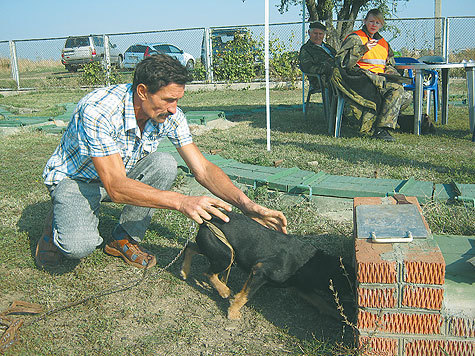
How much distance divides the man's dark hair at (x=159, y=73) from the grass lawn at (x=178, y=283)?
1.38 m

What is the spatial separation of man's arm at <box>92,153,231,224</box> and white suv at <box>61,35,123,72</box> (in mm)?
16865

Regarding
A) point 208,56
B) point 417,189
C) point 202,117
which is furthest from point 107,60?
point 417,189

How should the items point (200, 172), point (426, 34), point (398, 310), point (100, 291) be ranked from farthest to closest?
point (426, 34) < point (200, 172) < point (100, 291) < point (398, 310)

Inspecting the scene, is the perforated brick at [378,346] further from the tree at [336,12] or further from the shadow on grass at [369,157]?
the tree at [336,12]

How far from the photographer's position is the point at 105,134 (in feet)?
10.0

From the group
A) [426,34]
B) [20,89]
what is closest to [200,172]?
[426,34]

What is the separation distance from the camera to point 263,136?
8055mm

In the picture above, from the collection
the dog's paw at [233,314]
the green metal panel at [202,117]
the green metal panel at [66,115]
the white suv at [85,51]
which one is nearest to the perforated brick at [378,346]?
the dog's paw at [233,314]

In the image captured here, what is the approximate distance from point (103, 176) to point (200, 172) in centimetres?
78

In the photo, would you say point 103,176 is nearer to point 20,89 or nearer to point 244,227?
point 244,227

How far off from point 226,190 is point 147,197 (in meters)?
0.71

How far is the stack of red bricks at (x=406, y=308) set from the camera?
2.21 meters

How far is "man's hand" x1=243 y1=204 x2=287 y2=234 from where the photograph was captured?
10.1 ft

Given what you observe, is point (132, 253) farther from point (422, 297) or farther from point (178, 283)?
point (422, 297)
